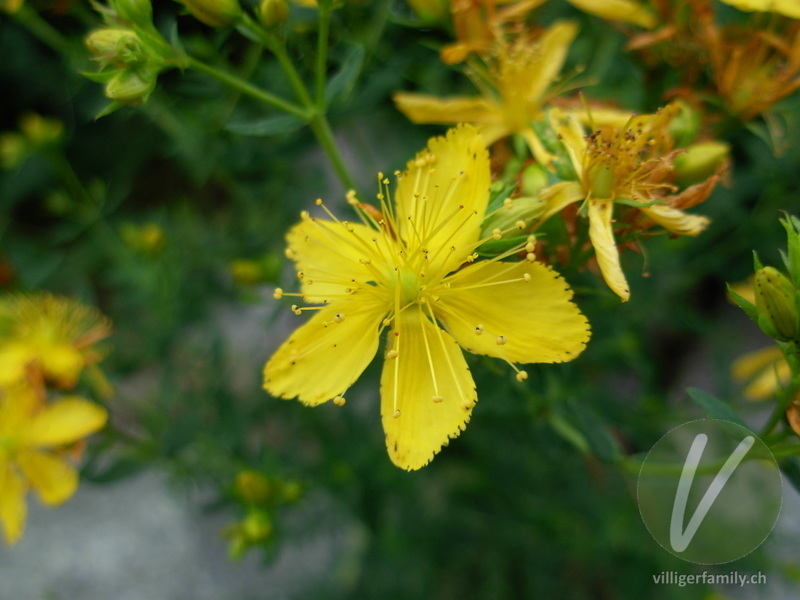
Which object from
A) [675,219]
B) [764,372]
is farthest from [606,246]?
[764,372]

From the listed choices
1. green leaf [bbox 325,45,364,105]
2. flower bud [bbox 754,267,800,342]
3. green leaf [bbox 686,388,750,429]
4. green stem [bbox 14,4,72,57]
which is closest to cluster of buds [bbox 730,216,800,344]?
flower bud [bbox 754,267,800,342]

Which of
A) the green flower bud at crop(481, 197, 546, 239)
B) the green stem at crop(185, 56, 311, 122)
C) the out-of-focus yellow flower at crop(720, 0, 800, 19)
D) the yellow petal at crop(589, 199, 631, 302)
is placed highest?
the green stem at crop(185, 56, 311, 122)

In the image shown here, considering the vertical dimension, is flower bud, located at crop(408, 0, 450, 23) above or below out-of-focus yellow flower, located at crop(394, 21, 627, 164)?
above

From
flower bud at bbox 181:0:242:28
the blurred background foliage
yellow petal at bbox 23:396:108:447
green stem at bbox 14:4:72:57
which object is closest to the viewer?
flower bud at bbox 181:0:242:28

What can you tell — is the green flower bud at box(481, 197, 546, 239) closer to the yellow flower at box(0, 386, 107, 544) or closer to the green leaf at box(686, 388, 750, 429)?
the green leaf at box(686, 388, 750, 429)

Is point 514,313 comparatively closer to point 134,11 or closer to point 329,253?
point 329,253

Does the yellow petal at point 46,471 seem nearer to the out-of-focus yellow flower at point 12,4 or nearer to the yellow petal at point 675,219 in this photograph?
A: the out-of-focus yellow flower at point 12,4

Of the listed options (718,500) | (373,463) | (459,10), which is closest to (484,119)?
(459,10)

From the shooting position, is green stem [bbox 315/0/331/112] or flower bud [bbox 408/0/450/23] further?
flower bud [bbox 408/0/450/23]
